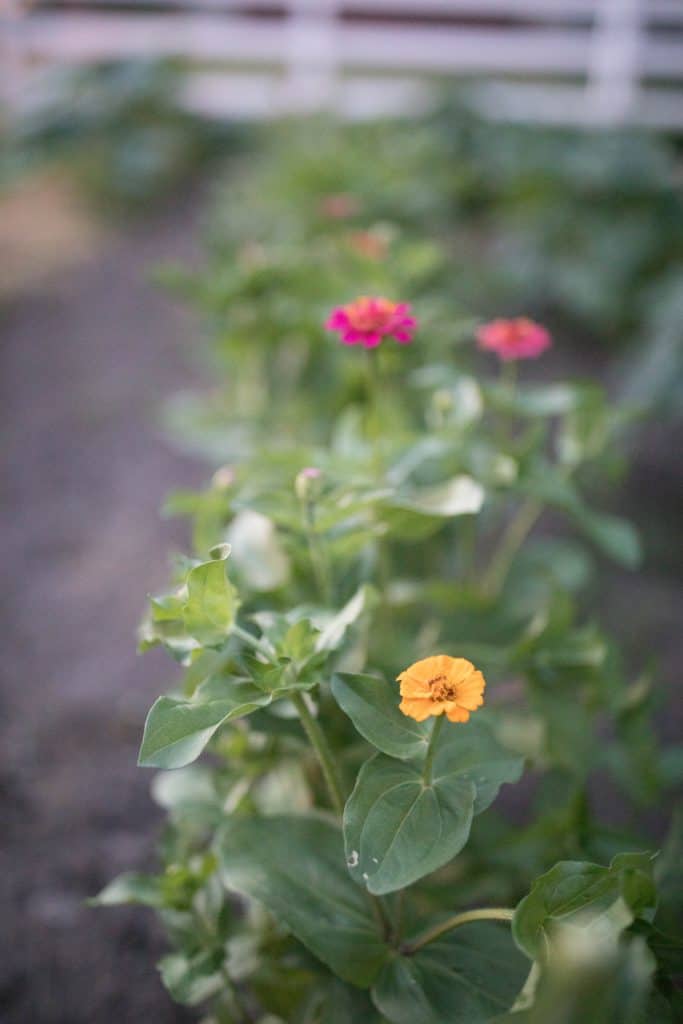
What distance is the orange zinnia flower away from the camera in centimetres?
89

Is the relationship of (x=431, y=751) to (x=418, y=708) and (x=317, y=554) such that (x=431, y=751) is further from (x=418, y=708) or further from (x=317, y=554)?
(x=317, y=554)

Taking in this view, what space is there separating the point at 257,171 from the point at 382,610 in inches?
115

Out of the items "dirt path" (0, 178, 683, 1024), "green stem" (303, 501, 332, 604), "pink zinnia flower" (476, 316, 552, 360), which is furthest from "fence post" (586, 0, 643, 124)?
"green stem" (303, 501, 332, 604)

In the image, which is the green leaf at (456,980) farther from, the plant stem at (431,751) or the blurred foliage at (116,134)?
the blurred foliage at (116,134)

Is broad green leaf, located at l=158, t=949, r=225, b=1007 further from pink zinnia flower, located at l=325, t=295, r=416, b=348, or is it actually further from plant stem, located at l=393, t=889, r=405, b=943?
pink zinnia flower, located at l=325, t=295, r=416, b=348

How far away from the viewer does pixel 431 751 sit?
943 mm

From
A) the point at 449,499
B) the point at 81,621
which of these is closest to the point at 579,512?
the point at 449,499

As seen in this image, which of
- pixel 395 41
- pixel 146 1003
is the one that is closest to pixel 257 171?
pixel 395 41

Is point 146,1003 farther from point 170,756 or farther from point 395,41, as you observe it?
point 395,41

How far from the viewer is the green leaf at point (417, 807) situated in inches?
35.1

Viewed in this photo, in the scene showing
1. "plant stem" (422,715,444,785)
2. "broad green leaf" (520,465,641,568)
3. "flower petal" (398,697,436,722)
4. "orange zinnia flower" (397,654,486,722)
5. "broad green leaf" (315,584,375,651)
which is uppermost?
"orange zinnia flower" (397,654,486,722)

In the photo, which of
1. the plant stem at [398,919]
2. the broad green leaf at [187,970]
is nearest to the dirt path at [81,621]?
the broad green leaf at [187,970]

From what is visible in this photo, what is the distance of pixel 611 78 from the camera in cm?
481

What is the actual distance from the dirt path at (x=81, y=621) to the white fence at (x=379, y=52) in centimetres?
176
